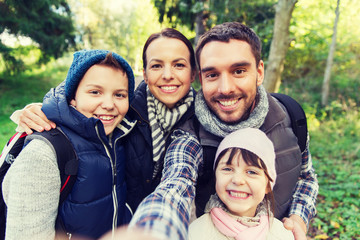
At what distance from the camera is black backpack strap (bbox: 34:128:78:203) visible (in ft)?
4.60

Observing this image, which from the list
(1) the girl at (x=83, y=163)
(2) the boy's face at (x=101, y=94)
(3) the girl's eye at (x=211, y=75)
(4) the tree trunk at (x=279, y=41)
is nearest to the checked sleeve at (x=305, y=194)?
(3) the girl's eye at (x=211, y=75)

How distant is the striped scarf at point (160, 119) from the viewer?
1.96 m

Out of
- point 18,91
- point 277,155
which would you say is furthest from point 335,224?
point 18,91

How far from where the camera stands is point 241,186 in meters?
1.53

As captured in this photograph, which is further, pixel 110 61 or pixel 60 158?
pixel 110 61

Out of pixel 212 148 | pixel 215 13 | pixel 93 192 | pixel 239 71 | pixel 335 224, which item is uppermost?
pixel 215 13

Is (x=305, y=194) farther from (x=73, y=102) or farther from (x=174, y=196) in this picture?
(x=73, y=102)

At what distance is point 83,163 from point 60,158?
16 cm

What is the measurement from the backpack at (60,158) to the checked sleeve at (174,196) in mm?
585

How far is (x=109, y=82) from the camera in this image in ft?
5.66

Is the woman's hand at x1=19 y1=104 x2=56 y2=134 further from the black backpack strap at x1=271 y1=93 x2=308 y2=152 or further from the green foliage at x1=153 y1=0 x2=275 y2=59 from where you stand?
the green foliage at x1=153 y1=0 x2=275 y2=59

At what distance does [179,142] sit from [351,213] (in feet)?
12.3

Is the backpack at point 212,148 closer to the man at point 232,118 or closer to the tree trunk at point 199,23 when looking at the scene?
the man at point 232,118

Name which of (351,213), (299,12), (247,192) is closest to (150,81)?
(247,192)
